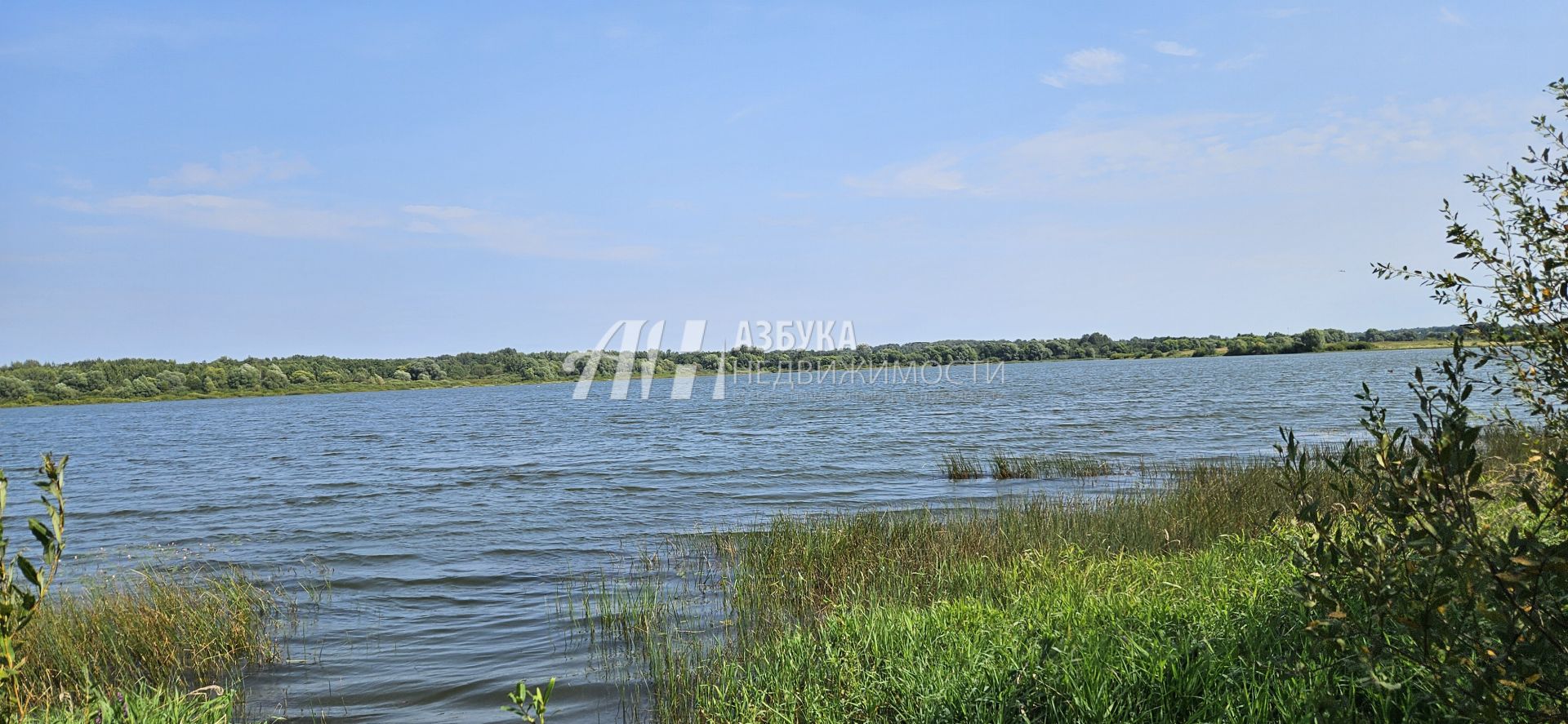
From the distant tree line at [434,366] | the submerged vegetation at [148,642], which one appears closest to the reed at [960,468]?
the submerged vegetation at [148,642]

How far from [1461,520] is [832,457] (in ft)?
84.3

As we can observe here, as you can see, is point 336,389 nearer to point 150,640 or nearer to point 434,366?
point 434,366

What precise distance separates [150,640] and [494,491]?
50.5 ft

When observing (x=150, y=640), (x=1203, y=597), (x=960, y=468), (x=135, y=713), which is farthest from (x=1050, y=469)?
(x=135, y=713)

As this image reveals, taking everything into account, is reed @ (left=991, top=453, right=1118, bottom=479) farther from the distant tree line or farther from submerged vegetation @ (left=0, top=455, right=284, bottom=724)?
the distant tree line

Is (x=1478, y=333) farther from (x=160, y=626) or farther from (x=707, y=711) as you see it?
(x=160, y=626)

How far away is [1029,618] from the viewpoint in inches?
256

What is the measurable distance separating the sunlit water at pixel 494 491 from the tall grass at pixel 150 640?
0.54 m

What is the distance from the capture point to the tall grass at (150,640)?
7914 mm

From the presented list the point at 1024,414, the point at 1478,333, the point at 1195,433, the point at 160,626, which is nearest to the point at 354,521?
the point at 160,626

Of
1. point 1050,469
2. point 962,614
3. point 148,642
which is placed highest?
point 962,614

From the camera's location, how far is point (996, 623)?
6.55 m

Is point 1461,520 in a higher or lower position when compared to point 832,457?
higher

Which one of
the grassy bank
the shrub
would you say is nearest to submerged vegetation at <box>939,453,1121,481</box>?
the grassy bank
